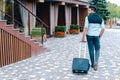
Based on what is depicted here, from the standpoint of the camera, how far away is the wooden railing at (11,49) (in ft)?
33.5

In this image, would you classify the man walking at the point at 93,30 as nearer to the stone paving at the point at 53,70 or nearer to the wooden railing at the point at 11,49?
the stone paving at the point at 53,70

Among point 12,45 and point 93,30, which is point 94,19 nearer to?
point 93,30

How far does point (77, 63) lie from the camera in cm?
888

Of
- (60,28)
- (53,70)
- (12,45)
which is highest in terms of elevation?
(60,28)

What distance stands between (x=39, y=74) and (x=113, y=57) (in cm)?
446

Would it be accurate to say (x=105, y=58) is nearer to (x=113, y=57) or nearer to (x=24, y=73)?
(x=113, y=57)

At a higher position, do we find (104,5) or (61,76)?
(104,5)

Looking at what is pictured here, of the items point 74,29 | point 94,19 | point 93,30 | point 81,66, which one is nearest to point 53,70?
point 81,66

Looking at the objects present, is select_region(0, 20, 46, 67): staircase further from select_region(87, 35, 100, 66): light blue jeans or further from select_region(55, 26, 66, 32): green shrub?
select_region(55, 26, 66, 32): green shrub

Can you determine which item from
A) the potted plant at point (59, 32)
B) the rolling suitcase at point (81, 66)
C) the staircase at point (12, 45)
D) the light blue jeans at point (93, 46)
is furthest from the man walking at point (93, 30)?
the potted plant at point (59, 32)

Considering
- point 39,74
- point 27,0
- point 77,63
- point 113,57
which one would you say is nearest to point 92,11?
point 77,63

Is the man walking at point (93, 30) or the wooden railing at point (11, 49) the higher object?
the man walking at point (93, 30)

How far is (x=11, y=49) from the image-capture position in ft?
35.2

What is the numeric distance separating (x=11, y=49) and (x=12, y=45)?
0.16m
